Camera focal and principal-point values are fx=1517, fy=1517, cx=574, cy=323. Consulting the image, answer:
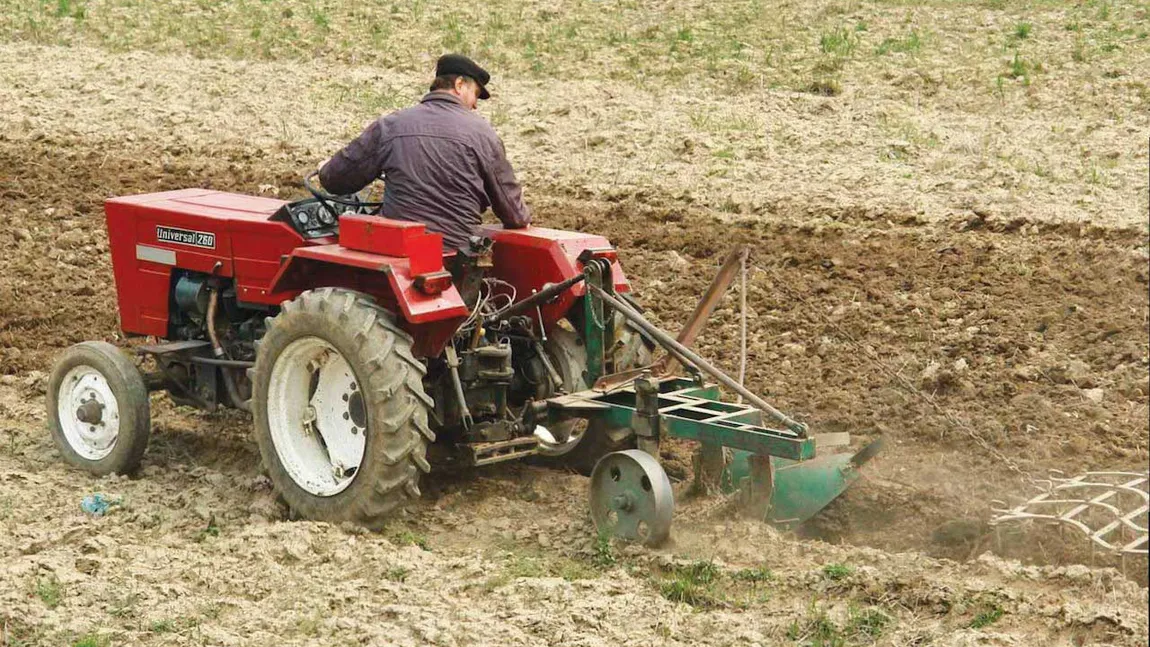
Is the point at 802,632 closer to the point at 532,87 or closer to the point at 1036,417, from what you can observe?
the point at 1036,417

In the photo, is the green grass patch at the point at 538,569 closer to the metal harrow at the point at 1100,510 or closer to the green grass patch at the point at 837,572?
the green grass patch at the point at 837,572

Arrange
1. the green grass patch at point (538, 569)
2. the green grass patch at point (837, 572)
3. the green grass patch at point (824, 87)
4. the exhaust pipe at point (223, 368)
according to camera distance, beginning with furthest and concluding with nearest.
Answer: the green grass patch at point (824, 87) < the exhaust pipe at point (223, 368) < the green grass patch at point (538, 569) < the green grass patch at point (837, 572)

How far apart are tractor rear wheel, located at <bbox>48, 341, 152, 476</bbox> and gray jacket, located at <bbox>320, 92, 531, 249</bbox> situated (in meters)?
1.35

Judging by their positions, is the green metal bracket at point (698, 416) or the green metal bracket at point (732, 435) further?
the green metal bracket at point (732, 435)

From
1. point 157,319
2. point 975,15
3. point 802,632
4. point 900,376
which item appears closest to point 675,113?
point 975,15

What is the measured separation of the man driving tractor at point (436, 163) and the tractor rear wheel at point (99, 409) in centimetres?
133

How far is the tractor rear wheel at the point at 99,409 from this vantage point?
6.71m

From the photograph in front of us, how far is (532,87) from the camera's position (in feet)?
44.8

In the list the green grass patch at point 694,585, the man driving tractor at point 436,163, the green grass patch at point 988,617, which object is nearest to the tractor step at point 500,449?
the man driving tractor at point 436,163

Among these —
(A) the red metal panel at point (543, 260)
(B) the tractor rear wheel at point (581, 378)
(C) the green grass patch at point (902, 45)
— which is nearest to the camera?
(A) the red metal panel at point (543, 260)

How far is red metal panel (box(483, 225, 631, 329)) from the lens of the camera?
20.8 feet

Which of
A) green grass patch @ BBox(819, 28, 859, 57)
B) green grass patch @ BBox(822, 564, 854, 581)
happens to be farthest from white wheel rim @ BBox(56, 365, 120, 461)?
green grass patch @ BBox(819, 28, 859, 57)

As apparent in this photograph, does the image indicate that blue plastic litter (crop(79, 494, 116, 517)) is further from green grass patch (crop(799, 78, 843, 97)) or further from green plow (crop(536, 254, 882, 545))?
green grass patch (crop(799, 78, 843, 97))

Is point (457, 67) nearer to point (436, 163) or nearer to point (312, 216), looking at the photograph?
point (436, 163)
